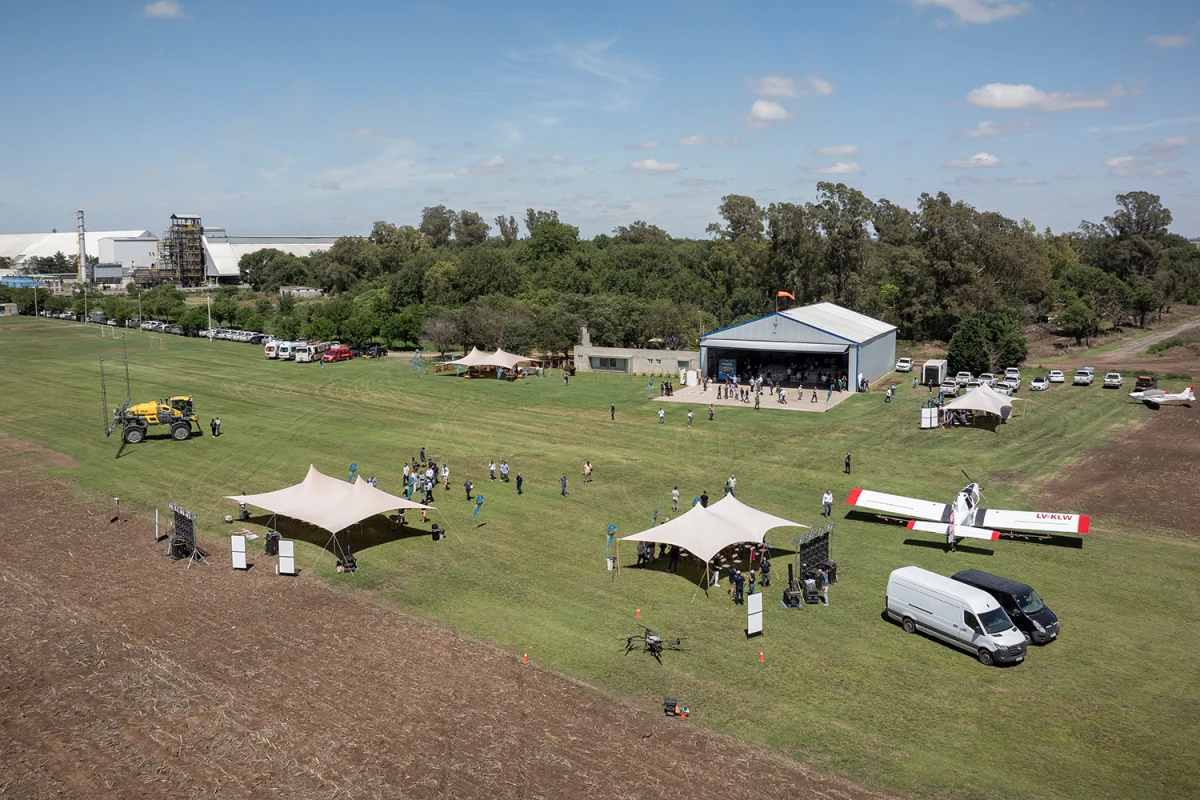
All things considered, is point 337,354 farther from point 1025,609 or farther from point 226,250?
point 226,250

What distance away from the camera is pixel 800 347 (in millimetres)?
57000

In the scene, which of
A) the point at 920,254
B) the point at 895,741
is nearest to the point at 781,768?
the point at 895,741

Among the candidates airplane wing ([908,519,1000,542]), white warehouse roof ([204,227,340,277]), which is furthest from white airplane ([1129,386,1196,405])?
white warehouse roof ([204,227,340,277])

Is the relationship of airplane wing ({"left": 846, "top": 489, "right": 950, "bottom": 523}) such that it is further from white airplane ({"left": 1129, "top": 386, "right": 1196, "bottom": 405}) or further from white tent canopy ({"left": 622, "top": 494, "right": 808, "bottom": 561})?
white airplane ({"left": 1129, "top": 386, "right": 1196, "bottom": 405})

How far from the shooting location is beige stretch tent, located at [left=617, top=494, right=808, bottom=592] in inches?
974

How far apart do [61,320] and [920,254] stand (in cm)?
10972

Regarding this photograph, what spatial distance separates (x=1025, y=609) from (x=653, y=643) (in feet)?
30.6

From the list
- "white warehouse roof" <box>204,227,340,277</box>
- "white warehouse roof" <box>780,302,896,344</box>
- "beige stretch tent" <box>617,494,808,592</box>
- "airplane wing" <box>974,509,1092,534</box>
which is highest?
"white warehouse roof" <box>204,227,340,277</box>

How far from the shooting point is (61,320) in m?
115

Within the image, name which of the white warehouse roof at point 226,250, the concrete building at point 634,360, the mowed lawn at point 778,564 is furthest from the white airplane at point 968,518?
the white warehouse roof at point 226,250

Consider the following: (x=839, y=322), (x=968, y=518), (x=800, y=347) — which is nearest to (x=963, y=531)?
(x=968, y=518)

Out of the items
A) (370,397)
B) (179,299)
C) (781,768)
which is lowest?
(781,768)

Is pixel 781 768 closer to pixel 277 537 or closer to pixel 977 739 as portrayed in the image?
pixel 977 739

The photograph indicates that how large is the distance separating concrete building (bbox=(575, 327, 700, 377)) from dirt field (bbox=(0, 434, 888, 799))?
42.5 metres
